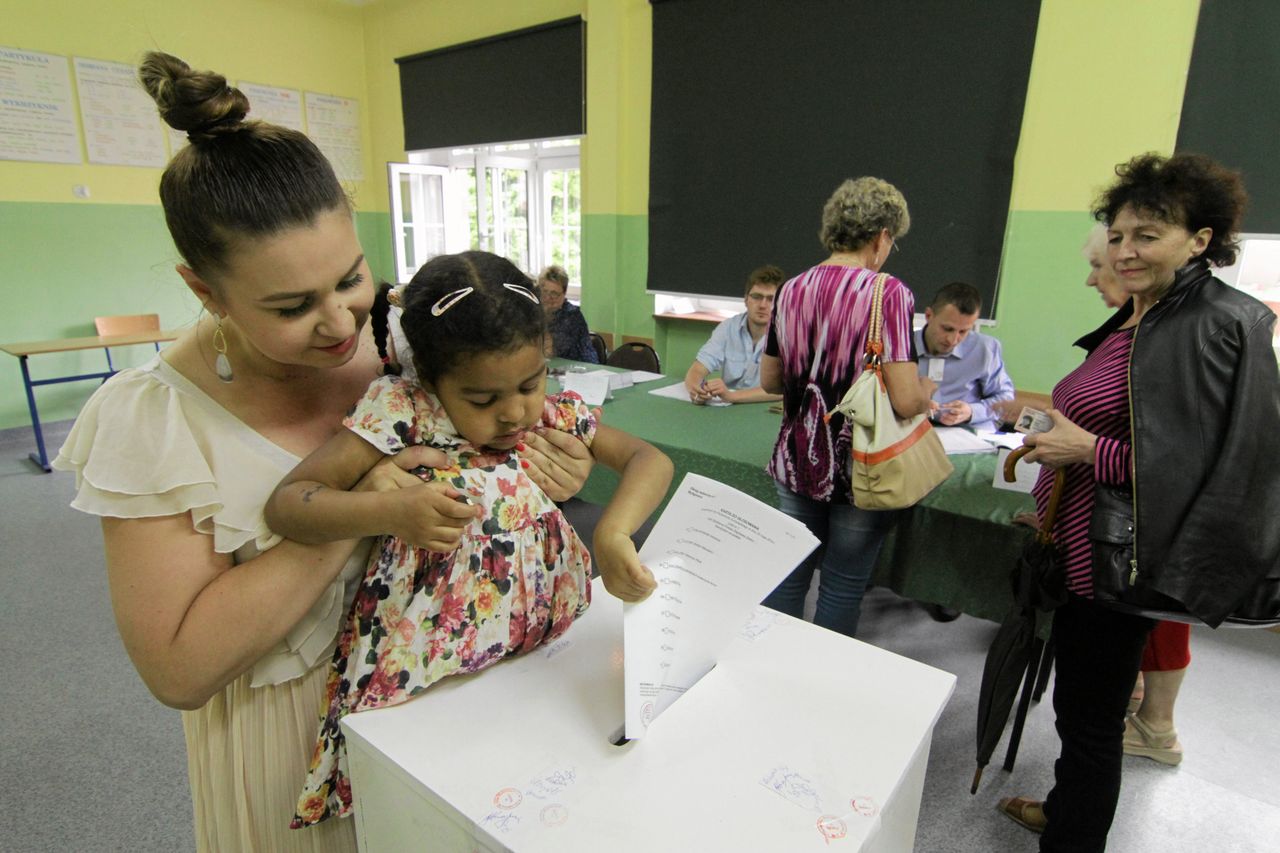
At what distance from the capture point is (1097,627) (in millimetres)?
1442

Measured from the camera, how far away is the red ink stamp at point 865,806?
2.22ft

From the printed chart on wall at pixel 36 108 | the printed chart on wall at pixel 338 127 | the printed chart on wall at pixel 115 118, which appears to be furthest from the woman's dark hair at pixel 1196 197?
the printed chart on wall at pixel 36 108

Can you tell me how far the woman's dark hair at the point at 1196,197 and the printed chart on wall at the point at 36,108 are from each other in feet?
20.5

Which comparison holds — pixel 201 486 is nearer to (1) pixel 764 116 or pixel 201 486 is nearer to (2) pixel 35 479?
(1) pixel 764 116

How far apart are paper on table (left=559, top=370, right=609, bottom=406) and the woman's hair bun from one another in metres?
1.94

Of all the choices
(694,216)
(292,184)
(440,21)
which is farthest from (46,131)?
(292,184)

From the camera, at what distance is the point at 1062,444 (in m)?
1.41

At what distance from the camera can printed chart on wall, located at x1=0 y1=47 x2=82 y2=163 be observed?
4.40 metres

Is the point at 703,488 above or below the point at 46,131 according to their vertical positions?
below

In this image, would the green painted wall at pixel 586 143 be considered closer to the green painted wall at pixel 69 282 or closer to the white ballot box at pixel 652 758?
the green painted wall at pixel 69 282

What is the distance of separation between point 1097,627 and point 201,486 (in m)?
1.68

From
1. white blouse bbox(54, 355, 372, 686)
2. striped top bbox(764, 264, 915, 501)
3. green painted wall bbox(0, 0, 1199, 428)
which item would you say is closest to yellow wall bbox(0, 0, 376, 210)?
green painted wall bbox(0, 0, 1199, 428)

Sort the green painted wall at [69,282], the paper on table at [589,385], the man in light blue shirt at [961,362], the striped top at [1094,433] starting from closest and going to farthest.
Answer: the striped top at [1094,433]
the man in light blue shirt at [961,362]
the paper on table at [589,385]
the green painted wall at [69,282]

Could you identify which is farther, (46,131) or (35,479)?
(46,131)
